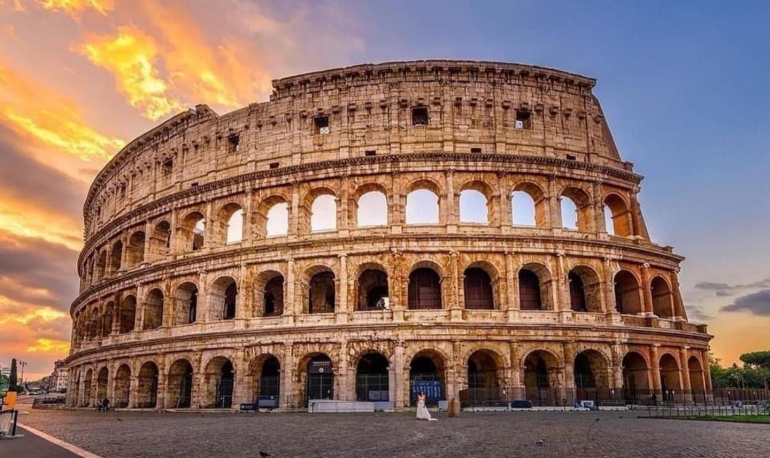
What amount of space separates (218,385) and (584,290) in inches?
814

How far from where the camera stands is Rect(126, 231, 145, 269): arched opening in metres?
38.7

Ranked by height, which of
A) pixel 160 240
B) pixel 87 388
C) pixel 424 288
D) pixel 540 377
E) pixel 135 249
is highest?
pixel 160 240

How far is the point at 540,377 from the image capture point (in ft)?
99.6

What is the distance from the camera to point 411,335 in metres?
28.2

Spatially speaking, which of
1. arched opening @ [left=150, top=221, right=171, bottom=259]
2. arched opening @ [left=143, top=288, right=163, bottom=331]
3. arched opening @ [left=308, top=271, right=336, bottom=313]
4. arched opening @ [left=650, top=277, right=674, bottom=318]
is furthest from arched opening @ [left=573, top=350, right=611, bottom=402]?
arched opening @ [left=150, top=221, right=171, bottom=259]

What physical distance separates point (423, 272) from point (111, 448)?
2097 centimetres

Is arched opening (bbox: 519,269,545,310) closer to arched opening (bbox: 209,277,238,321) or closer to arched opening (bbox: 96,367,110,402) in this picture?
arched opening (bbox: 209,277,238,321)

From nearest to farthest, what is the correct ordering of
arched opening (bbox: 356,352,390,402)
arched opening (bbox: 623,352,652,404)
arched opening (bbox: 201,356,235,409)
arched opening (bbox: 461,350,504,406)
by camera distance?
arched opening (bbox: 461,350,504,406), arched opening (bbox: 356,352,390,402), arched opening (bbox: 623,352,652,404), arched opening (bbox: 201,356,235,409)

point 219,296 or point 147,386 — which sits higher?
point 219,296

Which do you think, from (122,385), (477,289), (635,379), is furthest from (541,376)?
(122,385)

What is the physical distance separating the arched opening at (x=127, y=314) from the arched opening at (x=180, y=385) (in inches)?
248

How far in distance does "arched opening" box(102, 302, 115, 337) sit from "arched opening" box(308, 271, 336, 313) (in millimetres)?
14754

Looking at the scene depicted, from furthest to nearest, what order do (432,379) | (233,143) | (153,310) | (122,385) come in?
(153,310), (122,385), (233,143), (432,379)

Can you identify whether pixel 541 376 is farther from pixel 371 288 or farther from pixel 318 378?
pixel 318 378
